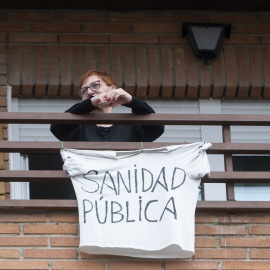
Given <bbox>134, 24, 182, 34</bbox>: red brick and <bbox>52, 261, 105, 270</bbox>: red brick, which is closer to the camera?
<bbox>52, 261, 105, 270</bbox>: red brick

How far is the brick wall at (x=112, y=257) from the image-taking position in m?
7.00

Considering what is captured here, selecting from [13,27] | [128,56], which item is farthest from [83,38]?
[13,27]

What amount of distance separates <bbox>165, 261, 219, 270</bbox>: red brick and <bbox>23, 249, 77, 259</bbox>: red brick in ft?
1.79

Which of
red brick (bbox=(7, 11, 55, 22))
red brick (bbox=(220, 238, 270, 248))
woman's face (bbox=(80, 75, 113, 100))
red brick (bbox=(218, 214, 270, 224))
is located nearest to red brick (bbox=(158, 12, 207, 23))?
red brick (bbox=(7, 11, 55, 22))

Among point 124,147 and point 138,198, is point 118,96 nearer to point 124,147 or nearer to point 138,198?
point 124,147

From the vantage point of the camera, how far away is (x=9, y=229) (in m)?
7.09

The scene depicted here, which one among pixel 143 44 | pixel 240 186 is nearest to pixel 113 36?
pixel 143 44

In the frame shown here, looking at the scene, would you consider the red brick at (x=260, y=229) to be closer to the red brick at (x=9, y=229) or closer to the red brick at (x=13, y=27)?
the red brick at (x=9, y=229)

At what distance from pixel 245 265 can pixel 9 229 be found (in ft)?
4.50

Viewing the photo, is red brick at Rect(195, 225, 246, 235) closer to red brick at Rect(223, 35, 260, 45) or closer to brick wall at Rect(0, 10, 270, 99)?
brick wall at Rect(0, 10, 270, 99)

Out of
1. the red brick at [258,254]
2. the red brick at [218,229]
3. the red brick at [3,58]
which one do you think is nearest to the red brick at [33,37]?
the red brick at [3,58]

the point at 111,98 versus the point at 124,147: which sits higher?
the point at 111,98

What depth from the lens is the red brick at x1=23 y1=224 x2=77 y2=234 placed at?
709 cm

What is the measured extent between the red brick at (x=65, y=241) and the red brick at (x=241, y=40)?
280cm
